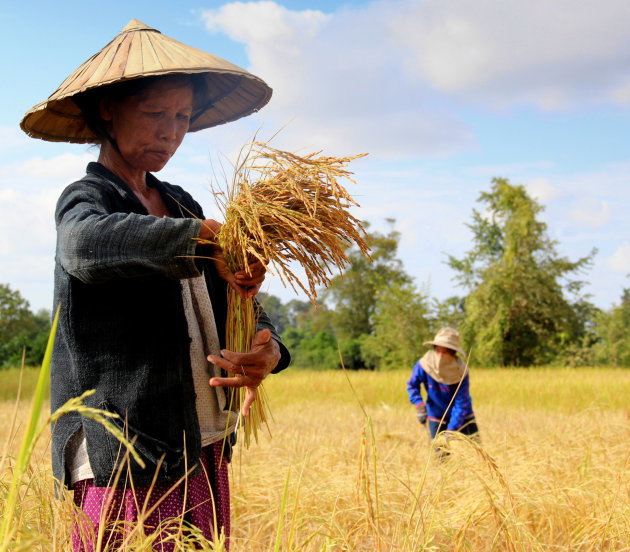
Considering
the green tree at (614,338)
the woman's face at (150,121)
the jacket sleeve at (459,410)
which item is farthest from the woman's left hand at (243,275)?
the green tree at (614,338)

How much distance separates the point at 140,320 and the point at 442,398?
479 cm

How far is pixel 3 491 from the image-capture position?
1.95 m

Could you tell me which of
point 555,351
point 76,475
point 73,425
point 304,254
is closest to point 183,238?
point 304,254

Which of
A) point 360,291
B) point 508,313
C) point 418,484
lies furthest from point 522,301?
point 418,484

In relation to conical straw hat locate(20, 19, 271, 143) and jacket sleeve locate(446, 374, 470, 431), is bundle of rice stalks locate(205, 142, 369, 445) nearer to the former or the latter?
conical straw hat locate(20, 19, 271, 143)

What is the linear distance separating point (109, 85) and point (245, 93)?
58 cm

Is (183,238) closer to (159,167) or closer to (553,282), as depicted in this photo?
(159,167)

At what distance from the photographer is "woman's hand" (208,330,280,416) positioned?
1.81 m

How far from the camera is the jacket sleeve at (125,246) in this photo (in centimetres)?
148

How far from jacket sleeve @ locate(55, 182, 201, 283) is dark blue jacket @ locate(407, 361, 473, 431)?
15.2 ft

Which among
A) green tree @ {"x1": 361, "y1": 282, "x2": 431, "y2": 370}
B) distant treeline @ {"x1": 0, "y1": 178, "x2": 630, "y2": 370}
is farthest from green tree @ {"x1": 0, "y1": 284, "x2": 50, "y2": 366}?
green tree @ {"x1": 361, "y1": 282, "x2": 431, "y2": 370}

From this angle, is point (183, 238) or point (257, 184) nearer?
point (183, 238)

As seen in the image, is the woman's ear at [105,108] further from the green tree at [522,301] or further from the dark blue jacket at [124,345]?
the green tree at [522,301]

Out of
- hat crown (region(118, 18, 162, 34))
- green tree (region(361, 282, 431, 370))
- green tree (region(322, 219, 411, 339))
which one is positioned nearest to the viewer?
hat crown (region(118, 18, 162, 34))
